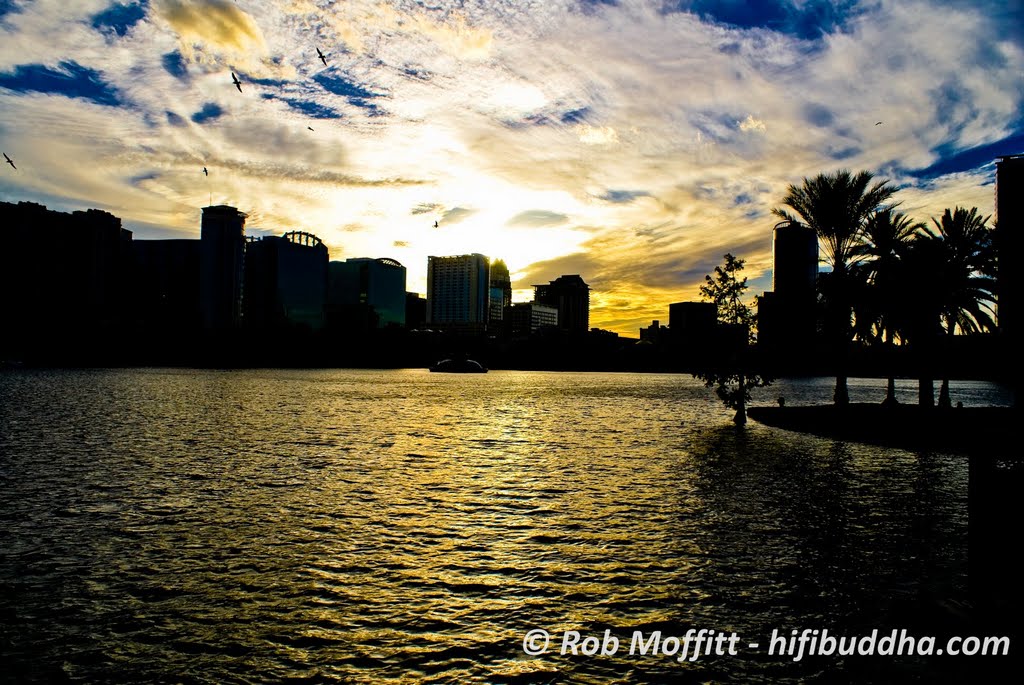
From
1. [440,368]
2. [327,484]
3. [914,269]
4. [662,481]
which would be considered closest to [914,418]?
[914,269]

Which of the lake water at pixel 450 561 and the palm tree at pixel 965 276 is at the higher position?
the palm tree at pixel 965 276

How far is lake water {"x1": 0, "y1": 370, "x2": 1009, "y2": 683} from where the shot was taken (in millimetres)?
7465

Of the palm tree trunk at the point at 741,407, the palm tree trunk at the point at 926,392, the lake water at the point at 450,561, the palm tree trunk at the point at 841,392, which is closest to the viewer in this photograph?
the lake water at the point at 450,561

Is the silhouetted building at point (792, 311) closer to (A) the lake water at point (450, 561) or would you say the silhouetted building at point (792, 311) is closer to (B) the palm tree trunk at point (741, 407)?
(B) the palm tree trunk at point (741, 407)

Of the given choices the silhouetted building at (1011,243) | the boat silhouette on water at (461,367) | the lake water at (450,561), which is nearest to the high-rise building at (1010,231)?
the silhouetted building at (1011,243)

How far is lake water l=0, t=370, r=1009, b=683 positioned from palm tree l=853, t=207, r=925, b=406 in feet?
48.2

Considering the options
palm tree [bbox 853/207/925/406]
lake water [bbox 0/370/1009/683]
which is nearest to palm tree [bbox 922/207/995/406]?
palm tree [bbox 853/207/925/406]

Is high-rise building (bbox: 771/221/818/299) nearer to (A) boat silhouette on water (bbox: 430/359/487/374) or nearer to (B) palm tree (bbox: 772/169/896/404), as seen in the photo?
(B) palm tree (bbox: 772/169/896/404)

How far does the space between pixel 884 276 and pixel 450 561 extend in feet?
112

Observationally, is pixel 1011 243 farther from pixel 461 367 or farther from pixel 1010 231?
pixel 461 367

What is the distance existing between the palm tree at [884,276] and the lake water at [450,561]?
48.2 feet

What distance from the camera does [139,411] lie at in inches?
1700

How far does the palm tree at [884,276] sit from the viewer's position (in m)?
34.9

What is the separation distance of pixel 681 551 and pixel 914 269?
30356 millimetres
